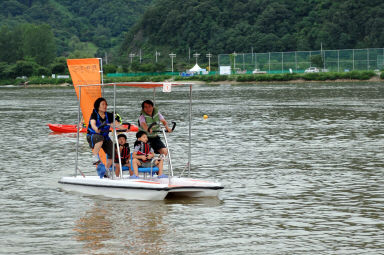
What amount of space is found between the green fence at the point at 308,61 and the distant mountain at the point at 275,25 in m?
31.8

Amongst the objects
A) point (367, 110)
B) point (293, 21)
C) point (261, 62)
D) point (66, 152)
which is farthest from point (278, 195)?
point (293, 21)

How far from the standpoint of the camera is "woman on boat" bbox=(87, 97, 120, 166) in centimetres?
→ 1466

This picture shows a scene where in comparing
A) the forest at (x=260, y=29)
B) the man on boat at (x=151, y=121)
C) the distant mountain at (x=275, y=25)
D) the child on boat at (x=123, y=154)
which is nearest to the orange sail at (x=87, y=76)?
the child on boat at (x=123, y=154)

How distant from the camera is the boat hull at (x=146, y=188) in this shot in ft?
45.4

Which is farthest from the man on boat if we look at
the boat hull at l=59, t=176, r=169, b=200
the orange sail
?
the orange sail

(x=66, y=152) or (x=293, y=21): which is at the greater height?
(x=293, y=21)

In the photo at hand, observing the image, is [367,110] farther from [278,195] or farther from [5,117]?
[278,195]

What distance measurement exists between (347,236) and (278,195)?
3.72 metres

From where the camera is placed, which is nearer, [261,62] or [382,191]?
[382,191]

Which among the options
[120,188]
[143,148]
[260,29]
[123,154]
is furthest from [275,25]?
[120,188]

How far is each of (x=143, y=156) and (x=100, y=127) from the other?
1171 mm

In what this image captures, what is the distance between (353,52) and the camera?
117750mm

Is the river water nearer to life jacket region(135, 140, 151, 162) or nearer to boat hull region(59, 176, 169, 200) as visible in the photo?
boat hull region(59, 176, 169, 200)

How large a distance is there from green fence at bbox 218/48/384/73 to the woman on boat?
10665 centimetres
